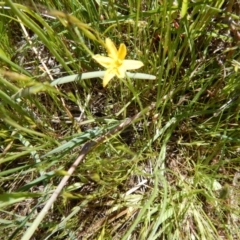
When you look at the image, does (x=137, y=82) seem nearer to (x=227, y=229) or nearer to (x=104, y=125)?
(x=104, y=125)

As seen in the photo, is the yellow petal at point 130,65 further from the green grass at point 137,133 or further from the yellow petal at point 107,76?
the green grass at point 137,133

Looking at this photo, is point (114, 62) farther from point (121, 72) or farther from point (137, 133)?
point (137, 133)

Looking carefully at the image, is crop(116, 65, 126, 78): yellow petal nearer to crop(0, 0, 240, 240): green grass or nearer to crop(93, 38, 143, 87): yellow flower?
crop(93, 38, 143, 87): yellow flower

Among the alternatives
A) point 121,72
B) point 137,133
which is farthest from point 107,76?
point 137,133

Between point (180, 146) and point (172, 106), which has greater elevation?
point (172, 106)

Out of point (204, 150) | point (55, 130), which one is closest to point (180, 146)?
point (204, 150)

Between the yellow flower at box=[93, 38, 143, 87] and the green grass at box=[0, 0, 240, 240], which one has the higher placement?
the yellow flower at box=[93, 38, 143, 87]

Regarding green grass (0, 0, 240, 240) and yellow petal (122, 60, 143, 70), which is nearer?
yellow petal (122, 60, 143, 70)

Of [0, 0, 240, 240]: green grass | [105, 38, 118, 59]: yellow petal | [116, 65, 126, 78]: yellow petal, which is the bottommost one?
[0, 0, 240, 240]: green grass

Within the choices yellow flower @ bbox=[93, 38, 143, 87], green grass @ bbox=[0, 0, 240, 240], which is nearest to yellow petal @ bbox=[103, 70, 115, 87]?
yellow flower @ bbox=[93, 38, 143, 87]
